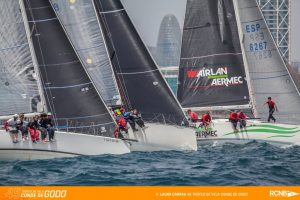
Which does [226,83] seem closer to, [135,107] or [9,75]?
[135,107]

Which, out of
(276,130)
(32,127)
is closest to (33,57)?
(32,127)

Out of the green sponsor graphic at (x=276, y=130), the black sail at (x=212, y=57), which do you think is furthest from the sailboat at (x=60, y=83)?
the black sail at (x=212, y=57)

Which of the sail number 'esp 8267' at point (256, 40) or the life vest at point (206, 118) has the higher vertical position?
the sail number 'esp 8267' at point (256, 40)

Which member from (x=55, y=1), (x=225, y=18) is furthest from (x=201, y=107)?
(x=55, y=1)

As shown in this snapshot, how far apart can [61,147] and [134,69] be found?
575cm

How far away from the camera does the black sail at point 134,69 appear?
23.5m

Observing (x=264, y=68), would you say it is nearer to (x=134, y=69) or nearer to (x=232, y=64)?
(x=232, y=64)

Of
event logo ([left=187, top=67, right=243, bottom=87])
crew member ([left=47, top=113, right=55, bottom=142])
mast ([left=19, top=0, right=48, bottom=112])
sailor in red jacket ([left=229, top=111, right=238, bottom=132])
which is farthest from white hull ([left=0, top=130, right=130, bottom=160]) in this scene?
event logo ([left=187, top=67, right=243, bottom=87])

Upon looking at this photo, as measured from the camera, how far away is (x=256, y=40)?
28.0 m

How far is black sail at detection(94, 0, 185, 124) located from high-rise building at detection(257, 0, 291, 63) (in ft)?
220

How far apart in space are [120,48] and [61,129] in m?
5.41

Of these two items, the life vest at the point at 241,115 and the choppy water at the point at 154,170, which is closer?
the choppy water at the point at 154,170
